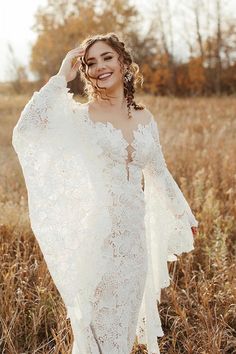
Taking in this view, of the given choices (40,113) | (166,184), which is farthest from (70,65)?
(166,184)

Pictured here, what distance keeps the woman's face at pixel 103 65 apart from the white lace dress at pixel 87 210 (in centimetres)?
18

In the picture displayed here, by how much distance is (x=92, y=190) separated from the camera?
2.67 metres

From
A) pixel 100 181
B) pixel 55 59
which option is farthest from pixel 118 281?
pixel 55 59

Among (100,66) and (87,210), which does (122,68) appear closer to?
(100,66)

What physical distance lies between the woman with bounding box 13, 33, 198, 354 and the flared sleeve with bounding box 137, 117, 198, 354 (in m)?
0.34

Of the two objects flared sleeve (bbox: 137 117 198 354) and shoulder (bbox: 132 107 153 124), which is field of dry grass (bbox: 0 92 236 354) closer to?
flared sleeve (bbox: 137 117 198 354)

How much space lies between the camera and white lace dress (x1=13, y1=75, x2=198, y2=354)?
2545mm

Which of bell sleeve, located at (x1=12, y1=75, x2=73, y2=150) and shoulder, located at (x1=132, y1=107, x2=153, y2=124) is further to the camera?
shoulder, located at (x1=132, y1=107, x2=153, y2=124)

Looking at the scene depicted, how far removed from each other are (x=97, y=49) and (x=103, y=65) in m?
0.09

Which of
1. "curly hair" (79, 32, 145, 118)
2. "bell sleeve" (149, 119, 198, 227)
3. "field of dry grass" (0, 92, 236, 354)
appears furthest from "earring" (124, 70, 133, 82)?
"field of dry grass" (0, 92, 236, 354)

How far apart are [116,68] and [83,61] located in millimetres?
177

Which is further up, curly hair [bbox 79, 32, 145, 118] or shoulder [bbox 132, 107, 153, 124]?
curly hair [bbox 79, 32, 145, 118]

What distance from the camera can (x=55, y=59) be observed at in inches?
1061

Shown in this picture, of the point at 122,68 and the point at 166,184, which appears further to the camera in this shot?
the point at 166,184
